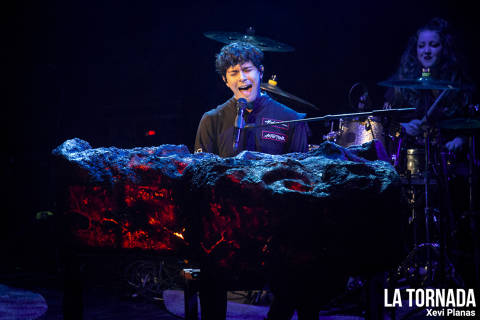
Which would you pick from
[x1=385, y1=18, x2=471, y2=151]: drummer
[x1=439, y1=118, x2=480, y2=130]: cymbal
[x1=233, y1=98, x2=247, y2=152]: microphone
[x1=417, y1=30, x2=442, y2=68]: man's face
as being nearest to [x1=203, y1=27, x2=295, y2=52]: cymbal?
[x1=385, y1=18, x2=471, y2=151]: drummer

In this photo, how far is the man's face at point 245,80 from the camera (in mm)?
3062

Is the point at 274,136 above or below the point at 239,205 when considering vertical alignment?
above

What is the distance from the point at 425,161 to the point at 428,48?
5.18ft

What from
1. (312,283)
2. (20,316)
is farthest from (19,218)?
(312,283)

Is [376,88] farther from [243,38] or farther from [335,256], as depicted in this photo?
[335,256]

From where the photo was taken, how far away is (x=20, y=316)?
Answer: 355 centimetres

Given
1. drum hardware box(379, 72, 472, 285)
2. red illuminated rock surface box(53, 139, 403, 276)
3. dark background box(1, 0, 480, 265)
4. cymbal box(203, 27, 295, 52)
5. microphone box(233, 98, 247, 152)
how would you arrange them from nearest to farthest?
red illuminated rock surface box(53, 139, 403, 276)
microphone box(233, 98, 247, 152)
drum hardware box(379, 72, 472, 285)
cymbal box(203, 27, 295, 52)
dark background box(1, 0, 480, 265)

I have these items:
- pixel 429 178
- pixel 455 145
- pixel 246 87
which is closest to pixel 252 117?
pixel 246 87

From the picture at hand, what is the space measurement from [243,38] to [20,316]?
128 inches

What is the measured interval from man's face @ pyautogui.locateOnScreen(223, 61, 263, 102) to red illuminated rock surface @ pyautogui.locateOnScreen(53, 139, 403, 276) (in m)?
1.50

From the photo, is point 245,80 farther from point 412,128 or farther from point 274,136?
point 412,128

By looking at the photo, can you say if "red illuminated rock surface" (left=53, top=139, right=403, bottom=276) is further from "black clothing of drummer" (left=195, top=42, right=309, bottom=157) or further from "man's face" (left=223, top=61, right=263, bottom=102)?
"man's face" (left=223, top=61, right=263, bottom=102)

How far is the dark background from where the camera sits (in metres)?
5.43

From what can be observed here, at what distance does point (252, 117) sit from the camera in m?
3.12
